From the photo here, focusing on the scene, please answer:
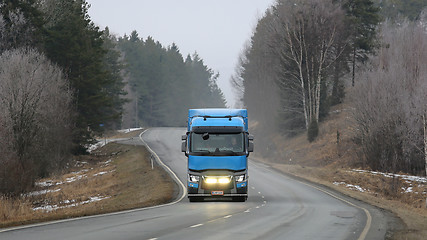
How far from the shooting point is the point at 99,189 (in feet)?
142

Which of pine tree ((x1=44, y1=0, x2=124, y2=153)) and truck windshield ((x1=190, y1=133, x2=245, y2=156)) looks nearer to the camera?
truck windshield ((x1=190, y1=133, x2=245, y2=156))

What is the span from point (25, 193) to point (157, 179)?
920 centimetres

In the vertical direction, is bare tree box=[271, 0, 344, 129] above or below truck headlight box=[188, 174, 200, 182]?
above

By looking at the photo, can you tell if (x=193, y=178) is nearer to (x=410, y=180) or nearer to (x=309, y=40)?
(x=410, y=180)

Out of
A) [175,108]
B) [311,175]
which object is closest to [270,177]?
[311,175]

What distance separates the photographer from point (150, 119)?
139m

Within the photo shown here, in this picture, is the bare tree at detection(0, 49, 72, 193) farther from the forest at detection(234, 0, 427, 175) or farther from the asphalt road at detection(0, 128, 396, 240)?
the forest at detection(234, 0, 427, 175)

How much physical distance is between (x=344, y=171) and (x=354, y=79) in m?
23.4

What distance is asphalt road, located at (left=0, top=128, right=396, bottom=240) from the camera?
53.4 feet

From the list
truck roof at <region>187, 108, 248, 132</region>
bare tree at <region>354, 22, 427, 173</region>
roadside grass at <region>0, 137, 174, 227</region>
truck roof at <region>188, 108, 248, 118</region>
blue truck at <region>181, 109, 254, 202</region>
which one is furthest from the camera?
bare tree at <region>354, 22, 427, 173</region>

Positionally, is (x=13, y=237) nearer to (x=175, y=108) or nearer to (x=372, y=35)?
(x=372, y=35)

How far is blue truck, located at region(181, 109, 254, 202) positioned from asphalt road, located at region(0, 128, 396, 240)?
0.89 m

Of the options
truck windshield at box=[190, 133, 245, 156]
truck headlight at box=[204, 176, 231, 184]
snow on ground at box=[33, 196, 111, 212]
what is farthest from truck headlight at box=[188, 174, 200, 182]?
snow on ground at box=[33, 196, 111, 212]

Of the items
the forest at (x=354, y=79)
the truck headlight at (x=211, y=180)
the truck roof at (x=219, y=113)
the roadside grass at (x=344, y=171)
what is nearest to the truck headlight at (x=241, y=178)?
the truck headlight at (x=211, y=180)
